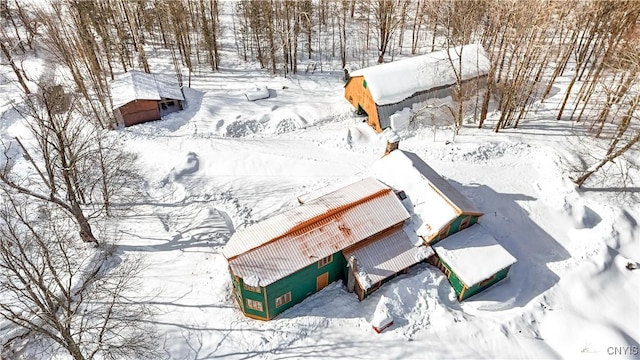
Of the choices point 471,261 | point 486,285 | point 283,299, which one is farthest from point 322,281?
point 486,285

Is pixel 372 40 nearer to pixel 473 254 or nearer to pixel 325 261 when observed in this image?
pixel 473 254

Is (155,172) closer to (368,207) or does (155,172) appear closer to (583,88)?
(368,207)

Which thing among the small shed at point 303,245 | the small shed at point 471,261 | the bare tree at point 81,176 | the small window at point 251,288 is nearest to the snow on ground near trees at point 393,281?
the small shed at point 471,261

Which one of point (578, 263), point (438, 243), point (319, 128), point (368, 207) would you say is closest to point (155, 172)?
point (319, 128)

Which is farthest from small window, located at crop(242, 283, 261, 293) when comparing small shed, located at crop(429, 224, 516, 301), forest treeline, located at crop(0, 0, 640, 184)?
forest treeline, located at crop(0, 0, 640, 184)

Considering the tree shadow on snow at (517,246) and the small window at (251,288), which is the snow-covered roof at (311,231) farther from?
the tree shadow on snow at (517,246)

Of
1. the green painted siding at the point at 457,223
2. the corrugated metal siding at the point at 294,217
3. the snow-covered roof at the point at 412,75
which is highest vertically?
the snow-covered roof at the point at 412,75

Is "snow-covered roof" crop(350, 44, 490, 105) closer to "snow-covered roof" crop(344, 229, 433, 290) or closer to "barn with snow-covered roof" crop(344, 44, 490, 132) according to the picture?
"barn with snow-covered roof" crop(344, 44, 490, 132)
